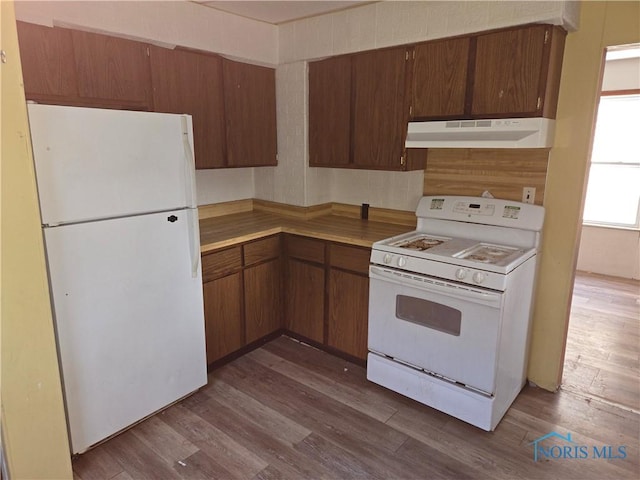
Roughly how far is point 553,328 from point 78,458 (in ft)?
9.09

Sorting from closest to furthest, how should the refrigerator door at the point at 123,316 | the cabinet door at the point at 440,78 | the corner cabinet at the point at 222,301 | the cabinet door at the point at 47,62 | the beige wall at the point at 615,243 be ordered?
the refrigerator door at the point at 123,316 < the cabinet door at the point at 47,62 < the cabinet door at the point at 440,78 < the corner cabinet at the point at 222,301 < the beige wall at the point at 615,243

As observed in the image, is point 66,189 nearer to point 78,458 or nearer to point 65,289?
point 65,289

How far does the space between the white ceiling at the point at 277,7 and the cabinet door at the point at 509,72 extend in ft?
3.04

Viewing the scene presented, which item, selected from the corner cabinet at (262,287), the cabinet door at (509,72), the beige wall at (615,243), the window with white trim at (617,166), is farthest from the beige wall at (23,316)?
the window with white trim at (617,166)

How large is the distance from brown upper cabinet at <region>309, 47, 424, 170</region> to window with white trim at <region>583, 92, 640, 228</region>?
3.37m

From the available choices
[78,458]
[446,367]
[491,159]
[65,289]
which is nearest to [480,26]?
[491,159]

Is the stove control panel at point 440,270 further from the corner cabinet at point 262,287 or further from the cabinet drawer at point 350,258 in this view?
the corner cabinet at point 262,287

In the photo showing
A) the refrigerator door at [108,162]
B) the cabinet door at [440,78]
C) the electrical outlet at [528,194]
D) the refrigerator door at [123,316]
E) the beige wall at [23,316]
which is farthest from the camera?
the electrical outlet at [528,194]

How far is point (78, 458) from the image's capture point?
2090 millimetres

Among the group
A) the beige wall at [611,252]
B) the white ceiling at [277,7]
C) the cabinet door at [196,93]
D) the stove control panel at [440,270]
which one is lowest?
the beige wall at [611,252]

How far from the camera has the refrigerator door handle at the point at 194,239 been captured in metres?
2.33

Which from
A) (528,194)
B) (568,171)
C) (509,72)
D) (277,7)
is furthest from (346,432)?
(277,7)

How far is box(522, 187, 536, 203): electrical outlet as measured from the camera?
8.37ft

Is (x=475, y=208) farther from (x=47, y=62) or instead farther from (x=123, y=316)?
(x=47, y=62)
